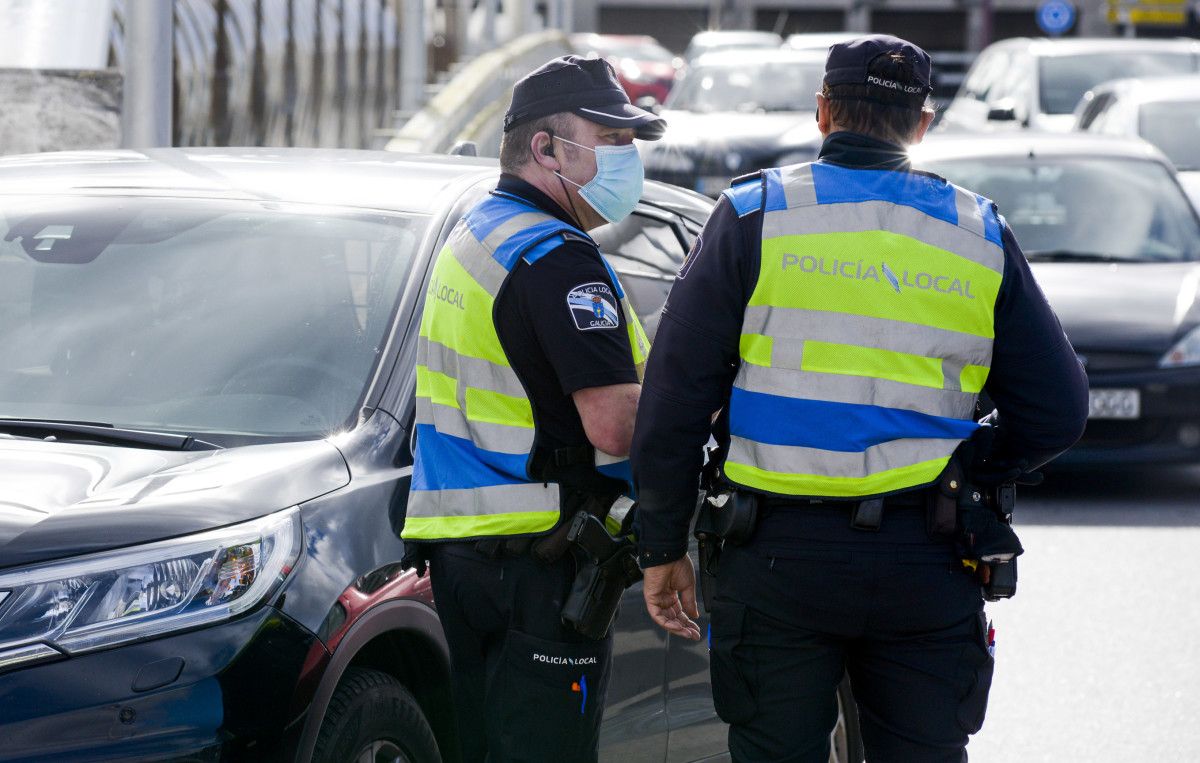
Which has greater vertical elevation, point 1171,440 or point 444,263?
point 444,263

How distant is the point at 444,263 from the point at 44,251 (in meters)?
1.28

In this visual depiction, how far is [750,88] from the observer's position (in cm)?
1739

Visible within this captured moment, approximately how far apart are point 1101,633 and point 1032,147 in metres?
4.66

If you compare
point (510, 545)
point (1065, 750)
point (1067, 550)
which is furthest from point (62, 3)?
point (510, 545)

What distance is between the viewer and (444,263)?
346cm

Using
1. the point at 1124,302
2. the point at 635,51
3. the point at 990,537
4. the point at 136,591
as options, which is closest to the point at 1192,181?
the point at 1124,302

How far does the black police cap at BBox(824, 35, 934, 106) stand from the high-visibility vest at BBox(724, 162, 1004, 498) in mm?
179

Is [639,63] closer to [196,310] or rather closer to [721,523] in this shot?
[196,310]

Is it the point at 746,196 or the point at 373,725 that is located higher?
the point at 746,196

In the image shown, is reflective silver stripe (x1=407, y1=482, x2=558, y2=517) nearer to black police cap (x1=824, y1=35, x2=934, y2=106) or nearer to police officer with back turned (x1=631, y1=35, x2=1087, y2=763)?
police officer with back turned (x1=631, y1=35, x2=1087, y2=763)

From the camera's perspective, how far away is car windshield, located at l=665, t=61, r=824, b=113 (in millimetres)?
17109

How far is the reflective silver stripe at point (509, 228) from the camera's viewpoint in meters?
3.36

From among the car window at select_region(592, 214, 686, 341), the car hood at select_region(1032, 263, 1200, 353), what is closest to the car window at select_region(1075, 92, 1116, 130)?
the car hood at select_region(1032, 263, 1200, 353)

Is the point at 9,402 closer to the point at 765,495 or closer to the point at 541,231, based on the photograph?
the point at 541,231
